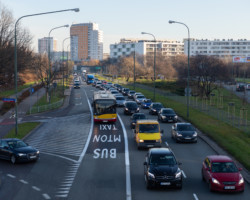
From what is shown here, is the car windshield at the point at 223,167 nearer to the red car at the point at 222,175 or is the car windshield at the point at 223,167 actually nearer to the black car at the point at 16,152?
the red car at the point at 222,175

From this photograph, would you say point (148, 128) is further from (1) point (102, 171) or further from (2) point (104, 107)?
(2) point (104, 107)

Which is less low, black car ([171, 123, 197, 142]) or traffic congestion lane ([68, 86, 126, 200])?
black car ([171, 123, 197, 142])

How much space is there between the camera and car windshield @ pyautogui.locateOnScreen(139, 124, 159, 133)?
27.3 m

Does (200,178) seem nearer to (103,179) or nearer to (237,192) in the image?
(237,192)

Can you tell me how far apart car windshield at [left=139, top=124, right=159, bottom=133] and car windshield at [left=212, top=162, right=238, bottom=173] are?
1002cm

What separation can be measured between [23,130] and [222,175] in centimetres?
2238

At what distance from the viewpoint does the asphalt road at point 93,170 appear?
54.0ft

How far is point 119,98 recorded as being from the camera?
57.9 meters

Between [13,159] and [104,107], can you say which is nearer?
[13,159]

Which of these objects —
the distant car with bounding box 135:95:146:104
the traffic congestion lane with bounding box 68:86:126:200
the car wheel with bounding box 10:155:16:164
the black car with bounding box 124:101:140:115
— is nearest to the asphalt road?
the traffic congestion lane with bounding box 68:86:126:200

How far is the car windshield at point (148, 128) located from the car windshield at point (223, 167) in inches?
395

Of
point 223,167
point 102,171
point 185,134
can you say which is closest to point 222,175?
point 223,167

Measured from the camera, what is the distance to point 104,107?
3875 cm

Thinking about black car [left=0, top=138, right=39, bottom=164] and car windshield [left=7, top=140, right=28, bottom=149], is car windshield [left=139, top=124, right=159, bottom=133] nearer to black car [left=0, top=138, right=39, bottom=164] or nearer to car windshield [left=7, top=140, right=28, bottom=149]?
black car [left=0, top=138, right=39, bottom=164]
